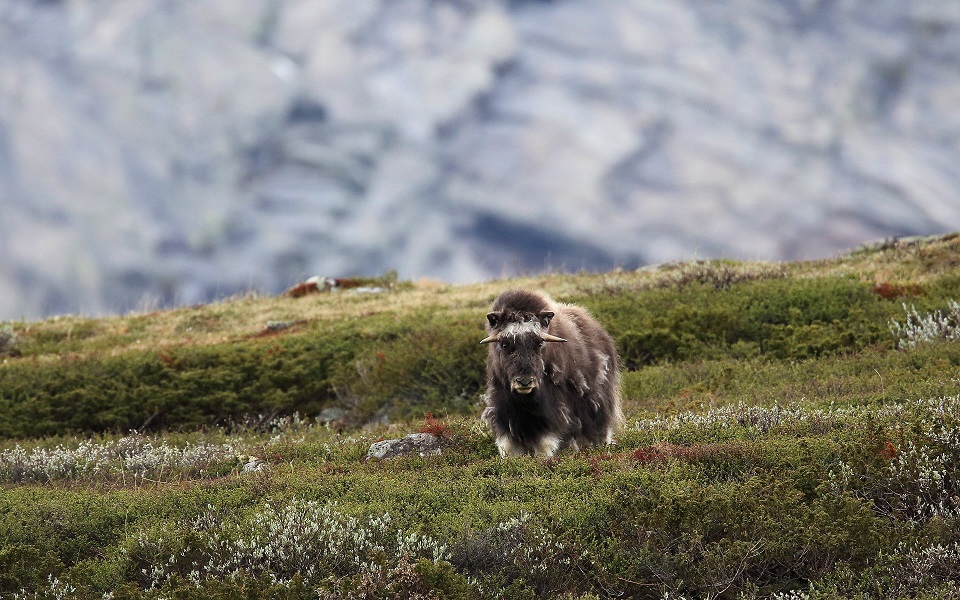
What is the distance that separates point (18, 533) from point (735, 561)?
22.8 feet

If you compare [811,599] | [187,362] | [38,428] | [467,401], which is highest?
[187,362]

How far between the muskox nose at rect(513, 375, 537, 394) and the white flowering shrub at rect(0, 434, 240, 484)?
5280 mm

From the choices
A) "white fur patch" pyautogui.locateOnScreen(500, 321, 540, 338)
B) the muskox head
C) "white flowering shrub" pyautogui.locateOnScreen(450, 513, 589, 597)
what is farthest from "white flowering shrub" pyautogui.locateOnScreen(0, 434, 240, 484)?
"white flowering shrub" pyautogui.locateOnScreen(450, 513, 589, 597)

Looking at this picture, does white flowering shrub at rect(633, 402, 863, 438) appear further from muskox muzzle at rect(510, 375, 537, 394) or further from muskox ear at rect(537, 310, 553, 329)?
muskox muzzle at rect(510, 375, 537, 394)

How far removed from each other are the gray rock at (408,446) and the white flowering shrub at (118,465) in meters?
2.47

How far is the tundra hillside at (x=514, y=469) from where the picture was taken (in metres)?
7.34

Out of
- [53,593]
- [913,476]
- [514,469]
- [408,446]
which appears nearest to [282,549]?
[53,593]

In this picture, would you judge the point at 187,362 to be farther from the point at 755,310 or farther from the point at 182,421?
the point at 755,310

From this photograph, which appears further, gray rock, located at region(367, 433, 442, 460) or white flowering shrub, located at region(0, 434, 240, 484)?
white flowering shrub, located at region(0, 434, 240, 484)

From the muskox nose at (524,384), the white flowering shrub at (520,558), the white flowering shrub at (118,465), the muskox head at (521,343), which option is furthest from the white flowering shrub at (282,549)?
the white flowering shrub at (118,465)

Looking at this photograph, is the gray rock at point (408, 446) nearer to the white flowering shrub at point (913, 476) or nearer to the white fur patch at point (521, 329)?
the white fur patch at point (521, 329)

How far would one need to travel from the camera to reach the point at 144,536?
26.0 ft

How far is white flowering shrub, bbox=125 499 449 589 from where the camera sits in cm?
745

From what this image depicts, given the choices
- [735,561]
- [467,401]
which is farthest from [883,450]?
[467,401]
